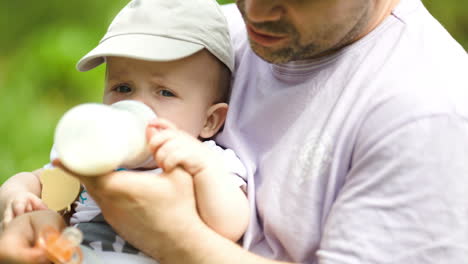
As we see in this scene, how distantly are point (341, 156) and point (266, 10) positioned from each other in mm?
243

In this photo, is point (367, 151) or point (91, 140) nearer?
point (91, 140)

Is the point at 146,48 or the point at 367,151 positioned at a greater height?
the point at 146,48

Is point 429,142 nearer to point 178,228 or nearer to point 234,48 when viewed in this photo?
point 178,228

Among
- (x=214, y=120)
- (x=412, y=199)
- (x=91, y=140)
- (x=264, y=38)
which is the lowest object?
(x=412, y=199)

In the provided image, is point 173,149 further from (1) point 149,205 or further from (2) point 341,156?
(2) point 341,156

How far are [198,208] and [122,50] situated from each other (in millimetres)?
308

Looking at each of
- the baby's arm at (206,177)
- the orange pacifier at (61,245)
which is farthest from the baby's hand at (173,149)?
the orange pacifier at (61,245)

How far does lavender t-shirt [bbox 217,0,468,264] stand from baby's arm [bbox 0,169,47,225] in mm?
369

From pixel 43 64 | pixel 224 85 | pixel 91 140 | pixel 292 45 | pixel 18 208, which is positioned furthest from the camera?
pixel 43 64

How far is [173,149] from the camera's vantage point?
0.82m

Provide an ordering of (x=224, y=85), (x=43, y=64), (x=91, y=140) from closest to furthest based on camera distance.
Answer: (x=91, y=140), (x=224, y=85), (x=43, y=64)

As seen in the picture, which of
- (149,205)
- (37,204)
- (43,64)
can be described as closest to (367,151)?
(149,205)

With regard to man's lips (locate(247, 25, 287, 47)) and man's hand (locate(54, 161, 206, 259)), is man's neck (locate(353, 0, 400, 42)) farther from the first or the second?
man's hand (locate(54, 161, 206, 259))

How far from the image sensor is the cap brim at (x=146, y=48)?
1.01m
